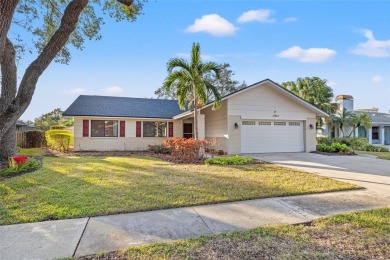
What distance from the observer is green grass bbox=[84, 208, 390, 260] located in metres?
2.94

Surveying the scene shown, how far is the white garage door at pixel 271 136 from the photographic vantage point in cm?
1456

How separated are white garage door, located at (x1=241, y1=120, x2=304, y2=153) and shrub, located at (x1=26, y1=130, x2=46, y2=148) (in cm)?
1822

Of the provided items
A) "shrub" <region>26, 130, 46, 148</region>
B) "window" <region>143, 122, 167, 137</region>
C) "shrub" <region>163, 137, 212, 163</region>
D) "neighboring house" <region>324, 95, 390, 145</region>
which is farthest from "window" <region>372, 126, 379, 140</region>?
"shrub" <region>26, 130, 46, 148</region>

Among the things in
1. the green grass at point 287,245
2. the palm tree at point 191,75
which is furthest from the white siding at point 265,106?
the green grass at point 287,245

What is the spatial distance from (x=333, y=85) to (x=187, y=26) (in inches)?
706

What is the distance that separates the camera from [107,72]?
57.4ft

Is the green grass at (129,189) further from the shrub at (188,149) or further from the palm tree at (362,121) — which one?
the palm tree at (362,121)

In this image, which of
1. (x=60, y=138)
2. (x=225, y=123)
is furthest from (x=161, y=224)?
(x=60, y=138)

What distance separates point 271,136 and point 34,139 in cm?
2034

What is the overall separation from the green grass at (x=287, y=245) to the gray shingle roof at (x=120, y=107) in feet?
47.3

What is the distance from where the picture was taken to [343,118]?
22922mm

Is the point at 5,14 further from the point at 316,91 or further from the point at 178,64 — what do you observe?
the point at 316,91

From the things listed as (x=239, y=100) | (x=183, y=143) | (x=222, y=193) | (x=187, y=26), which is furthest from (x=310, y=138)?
(x=222, y=193)

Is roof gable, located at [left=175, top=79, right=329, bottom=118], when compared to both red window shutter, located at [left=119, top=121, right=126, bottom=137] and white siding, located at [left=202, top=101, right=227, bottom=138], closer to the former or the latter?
white siding, located at [left=202, top=101, right=227, bottom=138]
